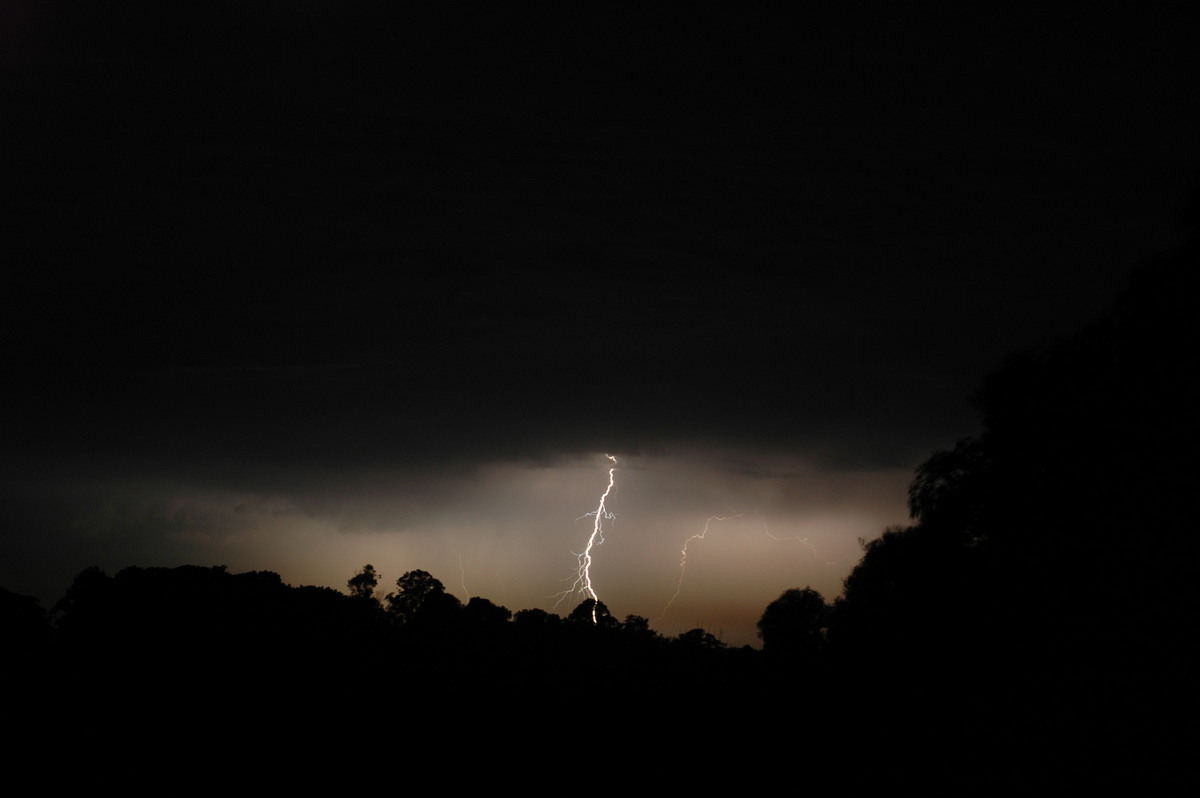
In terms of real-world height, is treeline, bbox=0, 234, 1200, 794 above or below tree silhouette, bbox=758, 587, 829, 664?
below

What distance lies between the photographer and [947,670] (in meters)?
17.9

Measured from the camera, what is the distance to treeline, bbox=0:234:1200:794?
14133mm

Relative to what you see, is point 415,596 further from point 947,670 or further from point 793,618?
point 947,670

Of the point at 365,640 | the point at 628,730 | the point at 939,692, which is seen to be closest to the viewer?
the point at 939,692

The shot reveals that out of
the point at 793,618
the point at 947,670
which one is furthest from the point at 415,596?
the point at 947,670

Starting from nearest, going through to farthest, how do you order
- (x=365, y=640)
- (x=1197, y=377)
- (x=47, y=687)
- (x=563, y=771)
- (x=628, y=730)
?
(x=1197, y=377) < (x=563, y=771) < (x=628, y=730) < (x=47, y=687) < (x=365, y=640)

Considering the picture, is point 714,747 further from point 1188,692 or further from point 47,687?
point 47,687

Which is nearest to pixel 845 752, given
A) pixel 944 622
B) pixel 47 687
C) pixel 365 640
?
pixel 944 622

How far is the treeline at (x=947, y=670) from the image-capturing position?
14133 mm

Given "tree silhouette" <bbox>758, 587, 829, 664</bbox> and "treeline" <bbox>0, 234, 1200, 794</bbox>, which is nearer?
"treeline" <bbox>0, 234, 1200, 794</bbox>

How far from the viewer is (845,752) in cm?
1789

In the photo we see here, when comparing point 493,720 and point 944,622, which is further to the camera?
point 493,720

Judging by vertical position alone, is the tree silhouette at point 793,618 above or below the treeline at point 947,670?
above

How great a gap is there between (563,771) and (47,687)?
16176 mm
